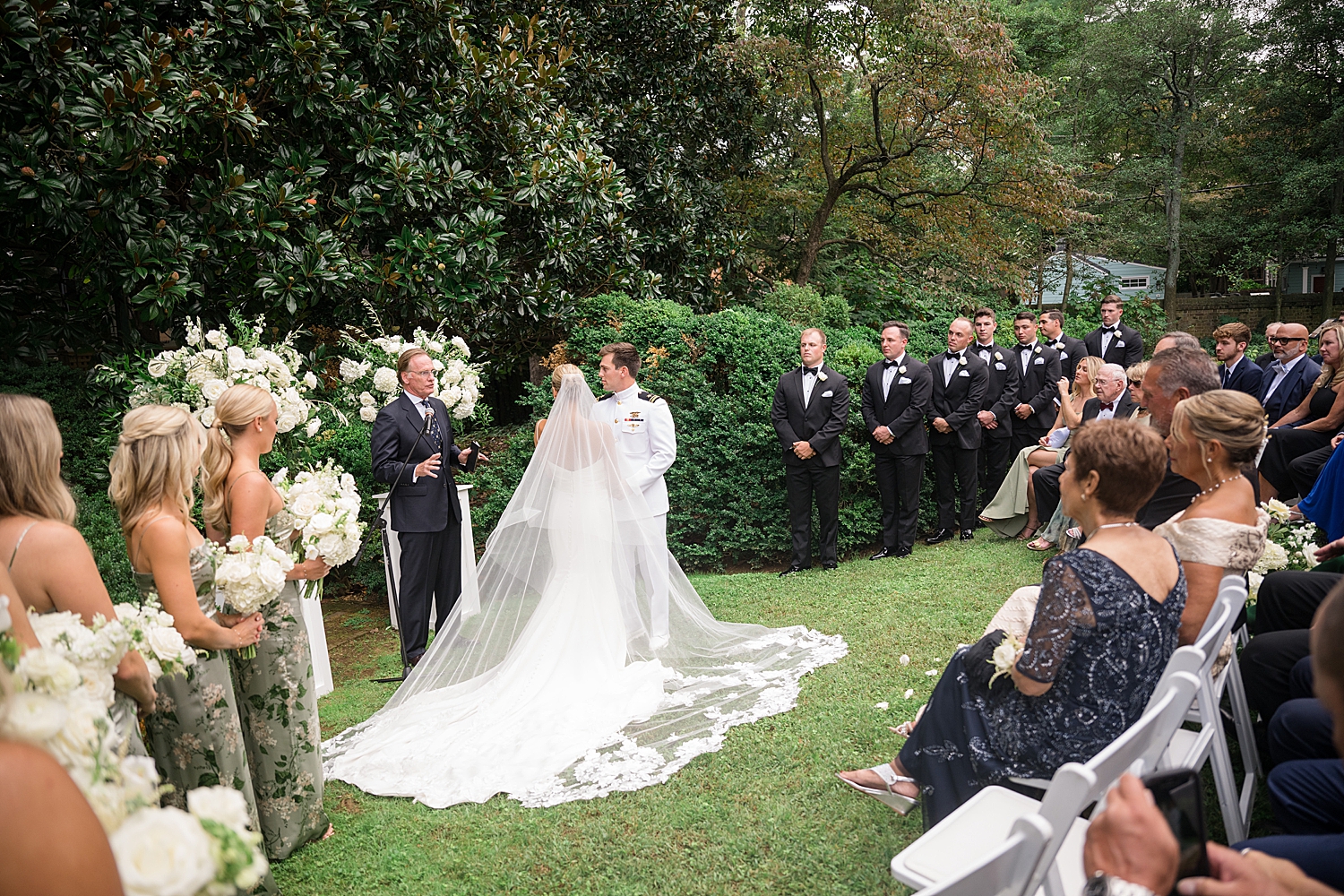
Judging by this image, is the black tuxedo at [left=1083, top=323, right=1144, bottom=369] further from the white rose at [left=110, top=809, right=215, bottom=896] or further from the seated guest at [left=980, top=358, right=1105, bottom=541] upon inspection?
the white rose at [left=110, top=809, right=215, bottom=896]

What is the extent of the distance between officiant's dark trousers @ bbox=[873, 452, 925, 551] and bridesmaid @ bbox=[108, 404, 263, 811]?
661cm

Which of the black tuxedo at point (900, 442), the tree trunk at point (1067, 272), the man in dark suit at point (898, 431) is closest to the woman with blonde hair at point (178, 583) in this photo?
the man in dark suit at point (898, 431)

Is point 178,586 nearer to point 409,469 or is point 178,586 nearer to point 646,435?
point 409,469

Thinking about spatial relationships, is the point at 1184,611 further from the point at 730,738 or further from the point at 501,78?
the point at 501,78

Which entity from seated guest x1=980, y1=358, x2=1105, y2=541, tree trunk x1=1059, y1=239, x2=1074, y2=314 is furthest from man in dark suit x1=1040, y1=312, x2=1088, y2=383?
tree trunk x1=1059, y1=239, x2=1074, y2=314

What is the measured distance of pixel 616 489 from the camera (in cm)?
580

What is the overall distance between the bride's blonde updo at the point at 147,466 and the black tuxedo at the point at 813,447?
573 cm

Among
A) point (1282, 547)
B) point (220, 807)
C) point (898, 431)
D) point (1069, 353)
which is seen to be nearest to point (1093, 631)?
point (1282, 547)

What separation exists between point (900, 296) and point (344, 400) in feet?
33.9

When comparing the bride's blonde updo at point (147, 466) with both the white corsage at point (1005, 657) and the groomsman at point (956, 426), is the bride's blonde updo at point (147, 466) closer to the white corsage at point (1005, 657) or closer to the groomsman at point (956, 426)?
the white corsage at point (1005, 657)

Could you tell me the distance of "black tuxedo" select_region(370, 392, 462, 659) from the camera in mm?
5863

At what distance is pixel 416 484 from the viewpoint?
587 centimetres

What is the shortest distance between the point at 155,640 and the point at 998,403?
27.6 feet

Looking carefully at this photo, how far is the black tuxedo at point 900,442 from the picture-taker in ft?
27.0
